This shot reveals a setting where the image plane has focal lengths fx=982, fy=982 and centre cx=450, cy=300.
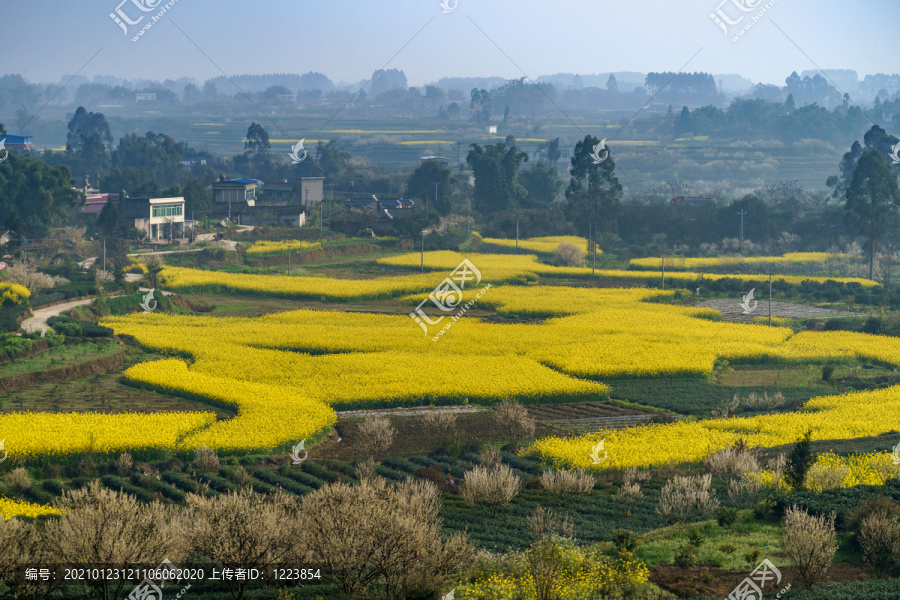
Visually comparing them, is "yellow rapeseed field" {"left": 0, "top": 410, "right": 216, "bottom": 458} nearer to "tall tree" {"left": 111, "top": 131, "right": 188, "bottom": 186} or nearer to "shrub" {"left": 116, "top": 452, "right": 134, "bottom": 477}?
"shrub" {"left": 116, "top": 452, "right": 134, "bottom": 477}

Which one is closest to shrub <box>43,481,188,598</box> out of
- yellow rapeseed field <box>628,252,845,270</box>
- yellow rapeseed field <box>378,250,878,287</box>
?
yellow rapeseed field <box>378,250,878,287</box>

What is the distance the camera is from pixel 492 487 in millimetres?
28781

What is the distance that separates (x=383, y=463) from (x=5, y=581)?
53.1ft

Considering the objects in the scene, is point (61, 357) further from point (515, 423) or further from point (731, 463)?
point (731, 463)

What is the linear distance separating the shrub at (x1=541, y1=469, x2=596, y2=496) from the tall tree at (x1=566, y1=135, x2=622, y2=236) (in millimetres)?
68266

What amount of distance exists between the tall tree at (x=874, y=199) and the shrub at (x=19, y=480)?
74.5m

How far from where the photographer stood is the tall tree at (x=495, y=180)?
121250mm

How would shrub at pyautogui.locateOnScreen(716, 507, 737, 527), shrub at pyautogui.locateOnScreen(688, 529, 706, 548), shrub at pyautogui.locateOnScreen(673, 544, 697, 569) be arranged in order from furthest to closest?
shrub at pyautogui.locateOnScreen(716, 507, 737, 527) → shrub at pyautogui.locateOnScreen(688, 529, 706, 548) → shrub at pyautogui.locateOnScreen(673, 544, 697, 569)

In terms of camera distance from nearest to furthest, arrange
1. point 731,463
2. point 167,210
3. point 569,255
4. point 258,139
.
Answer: point 731,463, point 569,255, point 167,210, point 258,139

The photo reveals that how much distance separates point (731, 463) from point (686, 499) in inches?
197

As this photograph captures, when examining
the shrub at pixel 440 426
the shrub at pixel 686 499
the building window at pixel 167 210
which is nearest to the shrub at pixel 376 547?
the shrub at pixel 686 499

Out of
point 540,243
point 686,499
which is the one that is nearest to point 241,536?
point 686,499

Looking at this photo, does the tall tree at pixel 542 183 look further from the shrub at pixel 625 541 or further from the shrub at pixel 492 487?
the shrub at pixel 625 541

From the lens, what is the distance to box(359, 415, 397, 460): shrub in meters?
35.7
